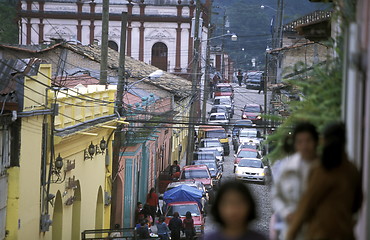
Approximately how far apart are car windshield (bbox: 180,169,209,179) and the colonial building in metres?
32.8

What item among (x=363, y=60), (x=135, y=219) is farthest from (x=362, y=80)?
(x=135, y=219)

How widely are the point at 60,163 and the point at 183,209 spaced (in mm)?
9362

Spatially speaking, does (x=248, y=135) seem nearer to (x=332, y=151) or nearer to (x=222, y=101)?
(x=222, y=101)

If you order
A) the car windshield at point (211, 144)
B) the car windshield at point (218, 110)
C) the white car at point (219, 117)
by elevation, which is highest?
the car windshield at point (218, 110)

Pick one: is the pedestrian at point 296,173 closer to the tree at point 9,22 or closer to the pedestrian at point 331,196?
the pedestrian at point 331,196

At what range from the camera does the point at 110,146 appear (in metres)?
32.8

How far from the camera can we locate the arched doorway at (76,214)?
1084 inches

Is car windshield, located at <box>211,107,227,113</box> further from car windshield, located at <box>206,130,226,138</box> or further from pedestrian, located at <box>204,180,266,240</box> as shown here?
pedestrian, located at <box>204,180,266,240</box>

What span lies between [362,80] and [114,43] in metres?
69.1

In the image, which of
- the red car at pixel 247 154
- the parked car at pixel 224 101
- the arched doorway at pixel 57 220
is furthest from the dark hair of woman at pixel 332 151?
the parked car at pixel 224 101

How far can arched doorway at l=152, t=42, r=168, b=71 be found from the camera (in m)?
75.1

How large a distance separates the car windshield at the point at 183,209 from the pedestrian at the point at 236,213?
2580 centimetres

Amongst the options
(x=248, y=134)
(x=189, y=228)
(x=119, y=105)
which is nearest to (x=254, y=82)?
(x=248, y=134)

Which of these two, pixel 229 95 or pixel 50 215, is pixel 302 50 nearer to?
pixel 50 215
